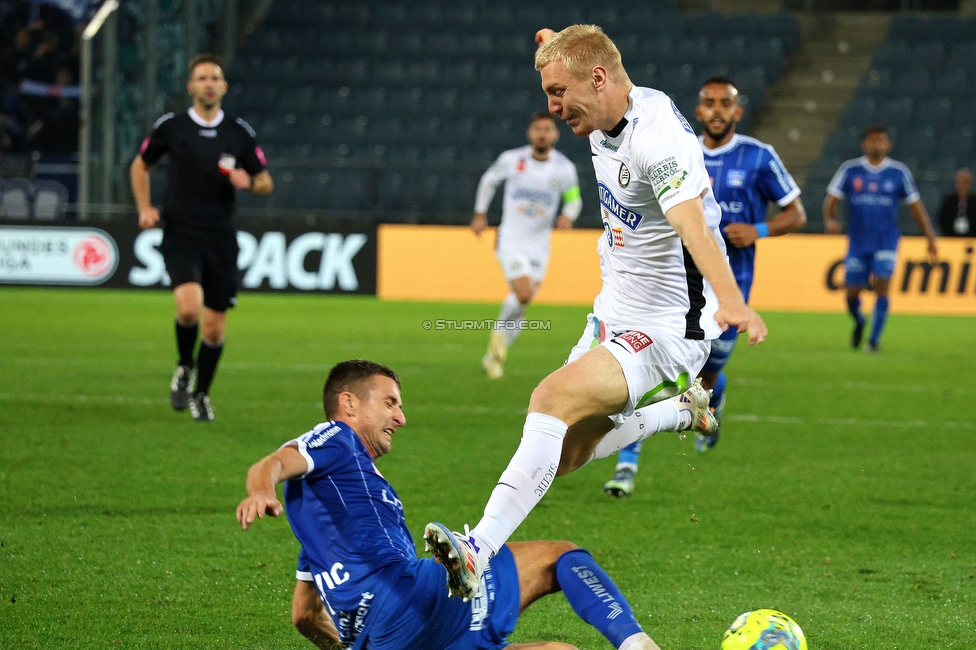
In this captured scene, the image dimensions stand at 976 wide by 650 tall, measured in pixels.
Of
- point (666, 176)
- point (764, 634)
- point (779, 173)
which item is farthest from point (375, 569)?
point (779, 173)

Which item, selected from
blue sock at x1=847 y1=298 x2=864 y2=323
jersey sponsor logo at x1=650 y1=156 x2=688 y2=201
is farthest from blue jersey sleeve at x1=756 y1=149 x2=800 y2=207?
blue sock at x1=847 y1=298 x2=864 y2=323

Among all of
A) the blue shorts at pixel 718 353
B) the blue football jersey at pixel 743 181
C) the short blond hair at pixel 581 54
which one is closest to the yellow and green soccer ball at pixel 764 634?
the short blond hair at pixel 581 54

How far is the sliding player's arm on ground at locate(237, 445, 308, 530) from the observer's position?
2.94 m

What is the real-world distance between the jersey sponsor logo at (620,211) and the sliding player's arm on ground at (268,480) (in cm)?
160

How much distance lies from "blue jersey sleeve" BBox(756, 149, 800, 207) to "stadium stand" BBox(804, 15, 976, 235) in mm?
14471

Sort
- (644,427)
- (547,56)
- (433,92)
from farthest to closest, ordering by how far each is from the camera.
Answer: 1. (433,92)
2. (644,427)
3. (547,56)

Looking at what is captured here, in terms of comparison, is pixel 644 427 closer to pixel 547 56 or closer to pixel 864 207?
pixel 547 56

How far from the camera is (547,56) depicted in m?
4.03

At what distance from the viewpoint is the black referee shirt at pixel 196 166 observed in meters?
8.30

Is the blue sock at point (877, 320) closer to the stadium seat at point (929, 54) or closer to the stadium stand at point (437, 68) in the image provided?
the stadium stand at point (437, 68)

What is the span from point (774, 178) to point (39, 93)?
60.2 ft

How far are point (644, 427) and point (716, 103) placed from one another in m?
2.91

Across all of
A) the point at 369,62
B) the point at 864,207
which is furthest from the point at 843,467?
the point at 369,62

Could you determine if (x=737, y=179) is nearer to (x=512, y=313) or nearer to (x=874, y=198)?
(x=512, y=313)
